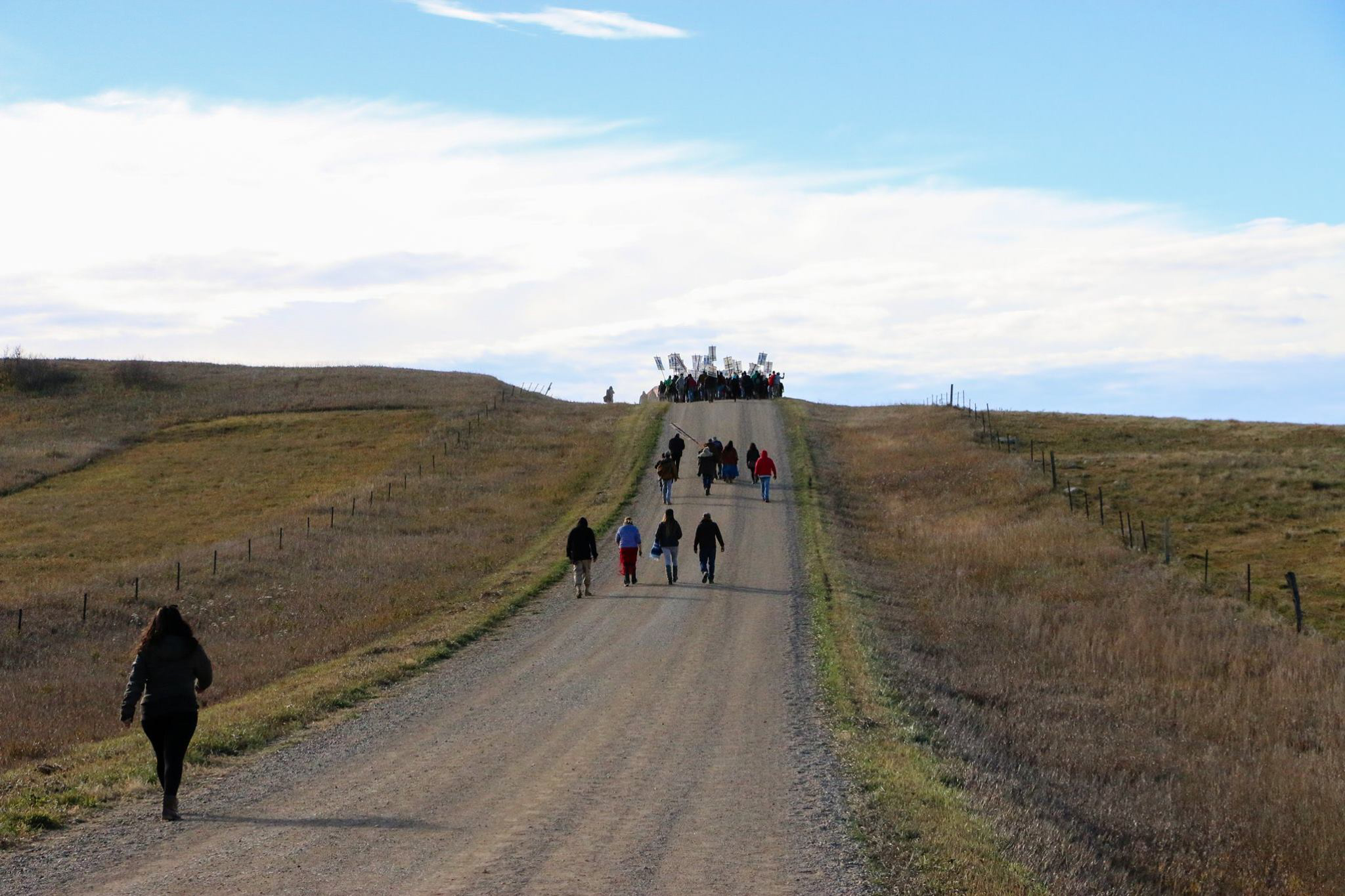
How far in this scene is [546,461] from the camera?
1841 inches

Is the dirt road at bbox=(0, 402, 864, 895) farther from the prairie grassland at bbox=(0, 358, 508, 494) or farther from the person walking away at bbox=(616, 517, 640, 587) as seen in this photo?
the prairie grassland at bbox=(0, 358, 508, 494)

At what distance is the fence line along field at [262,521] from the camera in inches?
835

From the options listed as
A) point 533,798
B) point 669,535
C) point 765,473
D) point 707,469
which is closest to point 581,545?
point 669,535

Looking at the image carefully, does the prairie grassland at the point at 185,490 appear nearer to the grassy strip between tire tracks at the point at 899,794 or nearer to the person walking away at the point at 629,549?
the person walking away at the point at 629,549

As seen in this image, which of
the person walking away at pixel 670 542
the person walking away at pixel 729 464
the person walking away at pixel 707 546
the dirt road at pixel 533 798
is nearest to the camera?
the dirt road at pixel 533 798

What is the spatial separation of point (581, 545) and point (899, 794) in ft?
42.4

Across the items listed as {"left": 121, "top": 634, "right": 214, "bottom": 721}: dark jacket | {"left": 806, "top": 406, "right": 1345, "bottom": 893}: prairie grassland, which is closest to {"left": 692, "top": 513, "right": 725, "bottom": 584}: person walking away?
{"left": 806, "top": 406, "right": 1345, "bottom": 893}: prairie grassland

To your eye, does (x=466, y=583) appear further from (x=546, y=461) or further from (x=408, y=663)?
(x=546, y=461)

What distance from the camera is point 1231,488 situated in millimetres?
42281

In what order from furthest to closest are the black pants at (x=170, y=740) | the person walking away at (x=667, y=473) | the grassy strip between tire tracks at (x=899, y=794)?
the person walking away at (x=667, y=473), the black pants at (x=170, y=740), the grassy strip between tire tracks at (x=899, y=794)

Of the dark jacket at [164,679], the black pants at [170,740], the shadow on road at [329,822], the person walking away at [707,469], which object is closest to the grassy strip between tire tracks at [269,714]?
the black pants at [170,740]

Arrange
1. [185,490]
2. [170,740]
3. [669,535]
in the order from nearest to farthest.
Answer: [170,740] → [669,535] → [185,490]

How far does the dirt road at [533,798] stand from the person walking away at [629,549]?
6.31m

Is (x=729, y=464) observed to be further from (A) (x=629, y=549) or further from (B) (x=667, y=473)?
(A) (x=629, y=549)
